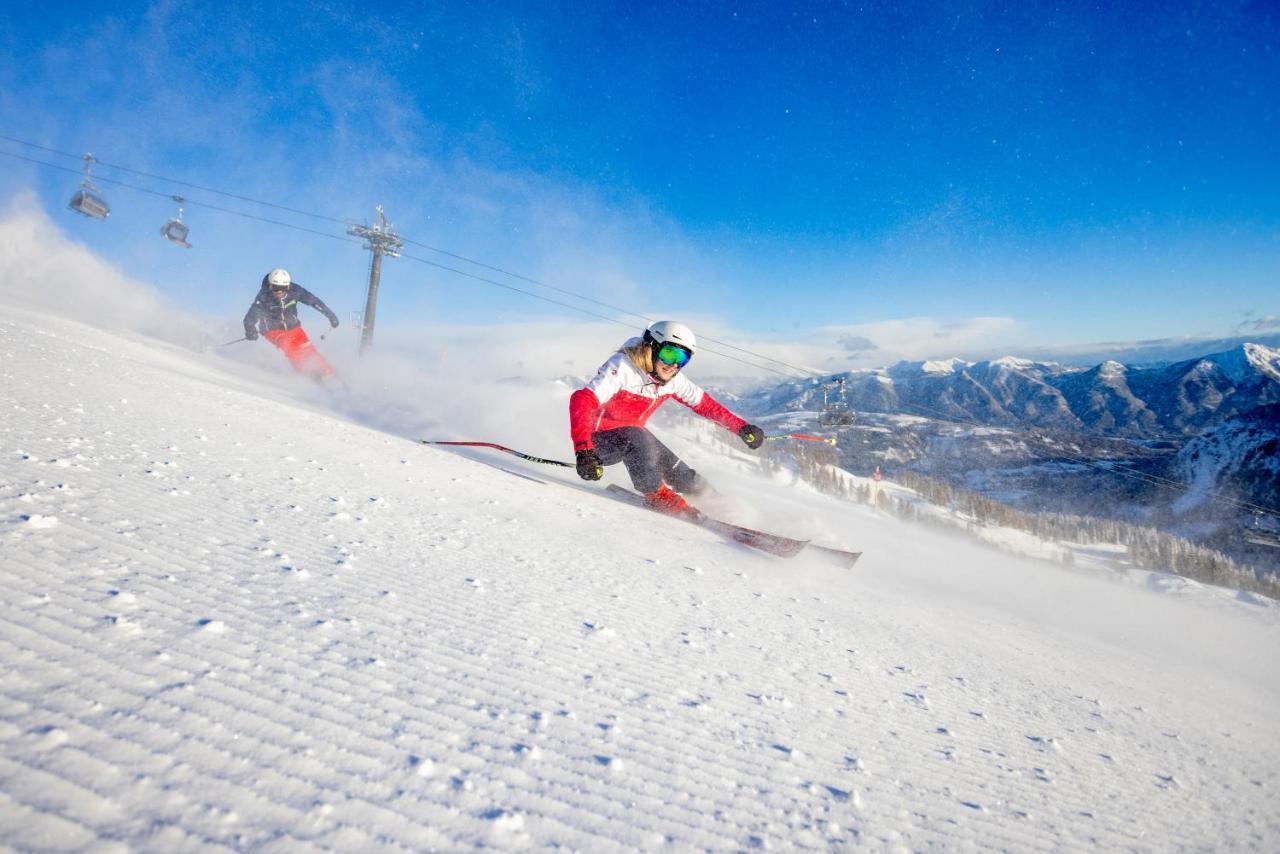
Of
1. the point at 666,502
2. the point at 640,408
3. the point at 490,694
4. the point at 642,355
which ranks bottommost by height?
the point at 490,694

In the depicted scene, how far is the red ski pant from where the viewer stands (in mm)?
11898

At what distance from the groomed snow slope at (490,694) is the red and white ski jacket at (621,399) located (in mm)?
1715

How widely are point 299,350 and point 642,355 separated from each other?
10.1 m

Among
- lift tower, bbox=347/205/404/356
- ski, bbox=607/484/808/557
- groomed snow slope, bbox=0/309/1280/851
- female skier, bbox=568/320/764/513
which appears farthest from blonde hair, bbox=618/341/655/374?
lift tower, bbox=347/205/404/356

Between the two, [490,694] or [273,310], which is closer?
[490,694]

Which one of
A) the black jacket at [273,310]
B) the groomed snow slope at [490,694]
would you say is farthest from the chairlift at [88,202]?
the groomed snow slope at [490,694]

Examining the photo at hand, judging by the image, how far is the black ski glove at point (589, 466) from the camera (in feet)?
16.3

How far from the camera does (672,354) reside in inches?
221

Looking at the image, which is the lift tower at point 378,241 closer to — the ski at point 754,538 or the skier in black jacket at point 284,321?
the skier in black jacket at point 284,321

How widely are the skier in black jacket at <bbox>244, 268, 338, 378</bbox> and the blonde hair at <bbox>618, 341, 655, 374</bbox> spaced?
9632 millimetres

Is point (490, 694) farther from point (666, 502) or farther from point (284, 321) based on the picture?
point (284, 321)

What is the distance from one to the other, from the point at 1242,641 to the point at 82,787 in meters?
8.95

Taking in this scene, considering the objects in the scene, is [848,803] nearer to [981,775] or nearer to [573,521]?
[981,775]

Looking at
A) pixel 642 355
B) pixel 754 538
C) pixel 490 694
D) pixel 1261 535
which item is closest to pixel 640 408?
pixel 642 355
